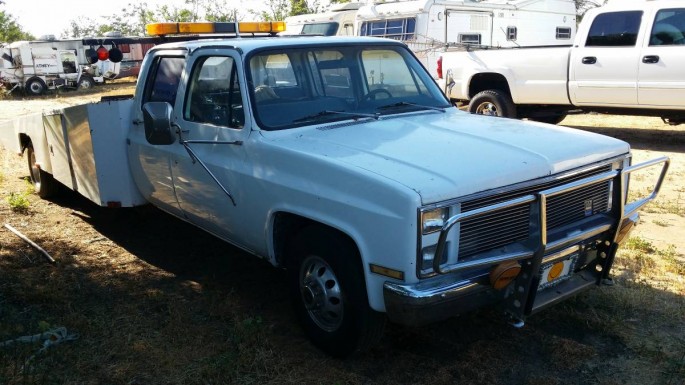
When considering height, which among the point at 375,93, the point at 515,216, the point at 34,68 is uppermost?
the point at 375,93

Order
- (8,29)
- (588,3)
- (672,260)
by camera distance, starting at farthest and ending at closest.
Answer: (8,29), (588,3), (672,260)

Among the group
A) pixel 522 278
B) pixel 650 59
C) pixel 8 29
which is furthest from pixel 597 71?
pixel 8 29

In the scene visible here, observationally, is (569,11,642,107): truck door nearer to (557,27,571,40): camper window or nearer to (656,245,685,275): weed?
(656,245,685,275): weed

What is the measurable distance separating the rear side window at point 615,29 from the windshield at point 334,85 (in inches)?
228

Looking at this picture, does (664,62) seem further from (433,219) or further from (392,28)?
(392,28)

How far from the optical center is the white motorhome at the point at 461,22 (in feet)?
51.8

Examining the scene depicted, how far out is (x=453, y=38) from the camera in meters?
16.4

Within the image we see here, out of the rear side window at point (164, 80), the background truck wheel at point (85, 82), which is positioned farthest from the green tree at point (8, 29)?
the rear side window at point (164, 80)

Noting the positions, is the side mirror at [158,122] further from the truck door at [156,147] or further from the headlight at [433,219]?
the headlight at [433,219]

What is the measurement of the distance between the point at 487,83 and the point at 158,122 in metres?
8.20

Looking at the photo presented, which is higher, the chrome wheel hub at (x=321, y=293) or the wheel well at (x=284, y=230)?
the wheel well at (x=284, y=230)

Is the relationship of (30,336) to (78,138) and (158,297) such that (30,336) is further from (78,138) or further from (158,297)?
(78,138)

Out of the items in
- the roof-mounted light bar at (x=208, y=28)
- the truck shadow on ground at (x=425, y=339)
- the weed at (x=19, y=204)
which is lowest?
the truck shadow on ground at (x=425, y=339)

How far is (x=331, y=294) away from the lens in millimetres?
3613
